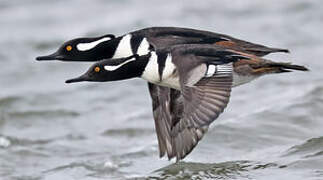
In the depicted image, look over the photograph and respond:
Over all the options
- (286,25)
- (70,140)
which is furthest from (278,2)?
(70,140)

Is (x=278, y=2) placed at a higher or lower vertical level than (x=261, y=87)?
higher

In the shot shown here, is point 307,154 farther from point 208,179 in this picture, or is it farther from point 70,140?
point 70,140

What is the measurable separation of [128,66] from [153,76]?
25 centimetres

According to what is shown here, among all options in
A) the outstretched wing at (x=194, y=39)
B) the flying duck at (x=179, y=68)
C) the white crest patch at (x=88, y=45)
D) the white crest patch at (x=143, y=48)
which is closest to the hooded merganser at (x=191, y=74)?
the flying duck at (x=179, y=68)

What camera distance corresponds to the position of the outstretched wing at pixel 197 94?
8141mm

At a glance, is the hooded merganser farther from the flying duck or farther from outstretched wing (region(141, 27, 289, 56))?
outstretched wing (region(141, 27, 289, 56))

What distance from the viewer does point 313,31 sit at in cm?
1516

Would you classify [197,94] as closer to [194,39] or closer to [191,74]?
[191,74]

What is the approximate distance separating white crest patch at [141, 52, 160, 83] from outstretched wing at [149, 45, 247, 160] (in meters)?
0.22

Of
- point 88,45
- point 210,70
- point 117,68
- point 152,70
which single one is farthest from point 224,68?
point 88,45

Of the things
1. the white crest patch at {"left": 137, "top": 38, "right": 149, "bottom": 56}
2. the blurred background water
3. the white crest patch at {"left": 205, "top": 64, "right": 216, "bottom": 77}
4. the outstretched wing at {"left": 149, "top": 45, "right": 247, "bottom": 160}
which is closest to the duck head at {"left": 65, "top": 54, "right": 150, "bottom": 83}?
the outstretched wing at {"left": 149, "top": 45, "right": 247, "bottom": 160}

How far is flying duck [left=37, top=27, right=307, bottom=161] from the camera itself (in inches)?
327

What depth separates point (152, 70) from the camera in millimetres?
9023

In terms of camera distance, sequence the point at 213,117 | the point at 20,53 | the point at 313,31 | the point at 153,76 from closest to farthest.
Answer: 1. the point at 213,117
2. the point at 153,76
3. the point at 313,31
4. the point at 20,53
